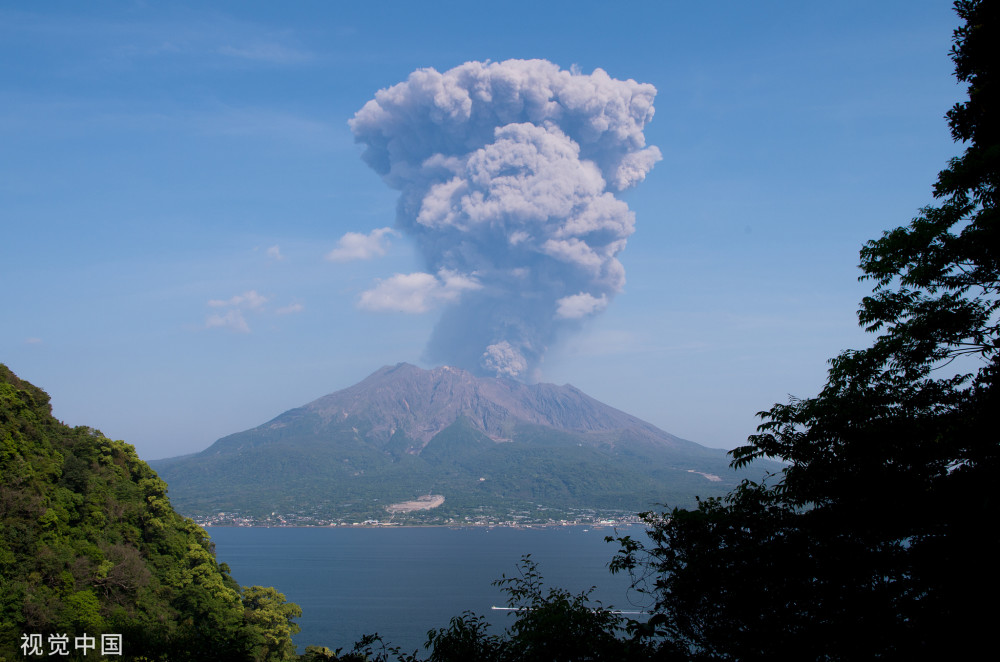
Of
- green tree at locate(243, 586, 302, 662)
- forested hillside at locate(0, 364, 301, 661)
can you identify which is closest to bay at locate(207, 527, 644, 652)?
green tree at locate(243, 586, 302, 662)

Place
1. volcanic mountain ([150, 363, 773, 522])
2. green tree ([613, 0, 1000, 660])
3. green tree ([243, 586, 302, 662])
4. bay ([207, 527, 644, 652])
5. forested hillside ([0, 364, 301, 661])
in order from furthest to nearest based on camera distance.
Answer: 1. volcanic mountain ([150, 363, 773, 522])
2. bay ([207, 527, 644, 652])
3. green tree ([243, 586, 302, 662])
4. forested hillside ([0, 364, 301, 661])
5. green tree ([613, 0, 1000, 660])

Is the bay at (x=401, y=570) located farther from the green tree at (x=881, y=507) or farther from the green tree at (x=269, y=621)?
the green tree at (x=881, y=507)

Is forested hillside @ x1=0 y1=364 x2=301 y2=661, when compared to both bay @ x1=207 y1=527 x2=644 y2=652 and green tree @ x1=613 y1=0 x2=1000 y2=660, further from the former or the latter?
bay @ x1=207 y1=527 x2=644 y2=652

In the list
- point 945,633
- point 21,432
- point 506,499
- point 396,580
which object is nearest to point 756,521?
point 945,633

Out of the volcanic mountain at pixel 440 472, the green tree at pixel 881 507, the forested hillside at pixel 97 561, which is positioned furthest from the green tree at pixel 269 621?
the volcanic mountain at pixel 440 472

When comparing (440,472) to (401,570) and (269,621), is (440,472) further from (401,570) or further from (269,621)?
(269,621)

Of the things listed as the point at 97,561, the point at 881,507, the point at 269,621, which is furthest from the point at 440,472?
the point at 881,507
